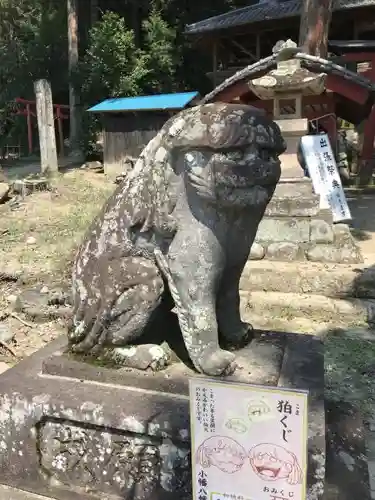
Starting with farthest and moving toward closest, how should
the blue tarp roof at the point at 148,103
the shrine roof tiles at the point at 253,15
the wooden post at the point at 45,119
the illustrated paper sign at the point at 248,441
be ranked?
the blue tarp roof at the point at 148,103, the shrine roof tiles at the point at 253,15, the wooden post at the point at 45,119, the illustrated paper sign at the point at 248,441

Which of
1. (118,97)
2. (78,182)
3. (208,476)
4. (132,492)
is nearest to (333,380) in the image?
(132,492)

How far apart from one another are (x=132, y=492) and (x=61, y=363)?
0.62 meters

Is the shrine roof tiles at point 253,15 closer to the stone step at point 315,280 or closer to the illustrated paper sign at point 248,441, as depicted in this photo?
the stone step at point 315,280

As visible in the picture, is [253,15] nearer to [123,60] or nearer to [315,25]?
[123,60]

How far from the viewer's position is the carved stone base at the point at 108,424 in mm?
1893

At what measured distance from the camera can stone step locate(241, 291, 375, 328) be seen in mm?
5152

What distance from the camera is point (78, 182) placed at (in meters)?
12.1

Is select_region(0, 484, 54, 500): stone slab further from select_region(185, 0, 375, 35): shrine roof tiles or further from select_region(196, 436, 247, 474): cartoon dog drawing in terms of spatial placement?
select_region(185, 0, 375, 35): shrine roof tiles

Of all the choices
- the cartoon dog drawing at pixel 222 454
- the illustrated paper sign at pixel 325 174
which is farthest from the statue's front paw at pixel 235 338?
the illustrated paper sign at pixel 325 174

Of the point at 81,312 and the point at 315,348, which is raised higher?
the point at 81,312

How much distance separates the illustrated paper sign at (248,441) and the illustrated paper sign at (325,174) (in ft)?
22.0

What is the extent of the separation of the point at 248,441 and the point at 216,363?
56 cm

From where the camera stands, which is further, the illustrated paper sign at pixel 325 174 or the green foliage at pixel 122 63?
the green foliage at pixel 122 63

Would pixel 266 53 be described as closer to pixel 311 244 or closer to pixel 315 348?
pixel 311 244
